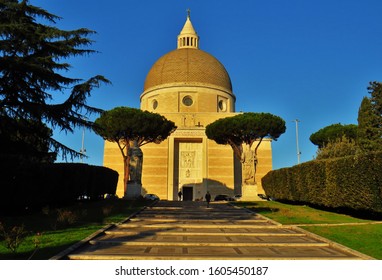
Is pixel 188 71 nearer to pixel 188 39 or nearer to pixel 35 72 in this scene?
pixel 188 39

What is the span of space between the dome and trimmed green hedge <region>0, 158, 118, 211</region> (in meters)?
28.7

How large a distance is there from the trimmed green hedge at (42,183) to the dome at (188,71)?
94.2 ft

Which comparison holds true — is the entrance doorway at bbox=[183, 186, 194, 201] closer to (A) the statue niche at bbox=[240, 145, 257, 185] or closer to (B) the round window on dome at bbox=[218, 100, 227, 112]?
(B) the round window on dome at bbox=[218, 100, 227, 112]

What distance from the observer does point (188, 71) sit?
1981 inches

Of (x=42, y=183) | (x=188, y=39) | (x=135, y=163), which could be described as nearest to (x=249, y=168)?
(x=135, y=163)

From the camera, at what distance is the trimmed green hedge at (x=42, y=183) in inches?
535

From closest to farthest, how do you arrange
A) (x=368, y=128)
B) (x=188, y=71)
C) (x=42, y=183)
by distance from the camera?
(x=42, y=183)
(x=368, y=128)
(x=188, y=71)

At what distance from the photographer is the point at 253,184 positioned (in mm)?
30156

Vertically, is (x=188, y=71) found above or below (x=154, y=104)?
above

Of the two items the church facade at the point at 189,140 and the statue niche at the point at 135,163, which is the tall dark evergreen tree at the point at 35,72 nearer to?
the statue niche at the point at 135,163

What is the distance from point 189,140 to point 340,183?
100 ft

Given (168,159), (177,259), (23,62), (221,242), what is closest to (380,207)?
(221,242)

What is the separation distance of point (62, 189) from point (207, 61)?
125 feet

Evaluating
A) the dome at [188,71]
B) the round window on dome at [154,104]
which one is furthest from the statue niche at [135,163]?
the round window on dome at [154,104]
